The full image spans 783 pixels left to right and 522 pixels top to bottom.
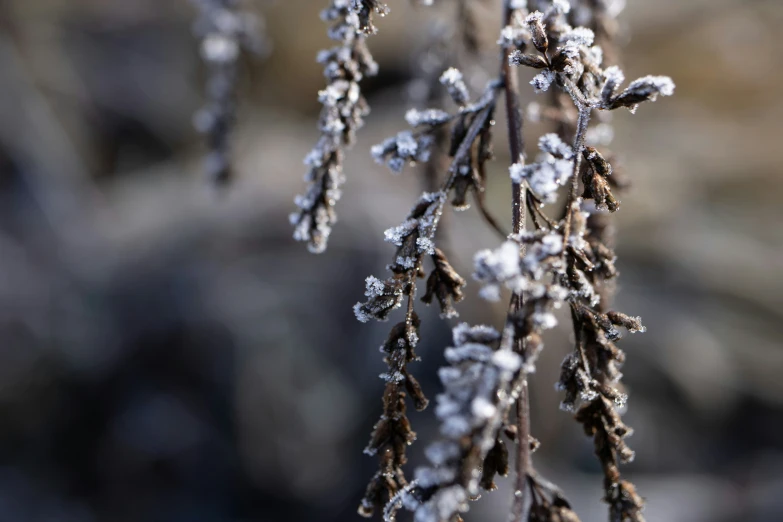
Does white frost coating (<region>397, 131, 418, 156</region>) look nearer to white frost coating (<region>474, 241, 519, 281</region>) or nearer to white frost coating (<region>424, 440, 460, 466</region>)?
white frost coating (<region>474, 241, 519, 281</region>)

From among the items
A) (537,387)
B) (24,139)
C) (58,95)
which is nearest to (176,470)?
(537,387)

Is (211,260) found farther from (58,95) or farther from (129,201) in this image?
(58,95)

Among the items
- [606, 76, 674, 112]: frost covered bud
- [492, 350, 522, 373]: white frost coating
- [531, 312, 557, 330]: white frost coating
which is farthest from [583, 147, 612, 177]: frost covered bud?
[492, 350, 522, 373]: white frost coating

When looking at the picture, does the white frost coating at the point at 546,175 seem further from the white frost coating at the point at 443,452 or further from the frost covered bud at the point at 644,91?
the white frost coating at the point at 443,452

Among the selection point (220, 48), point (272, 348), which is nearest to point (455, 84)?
point (220, 48)

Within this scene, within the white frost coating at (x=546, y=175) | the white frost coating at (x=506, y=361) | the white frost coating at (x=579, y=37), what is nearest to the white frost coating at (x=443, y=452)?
the white frost coating at (x=506, y=361)

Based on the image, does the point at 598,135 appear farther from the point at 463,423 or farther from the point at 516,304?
the point at 463,423
